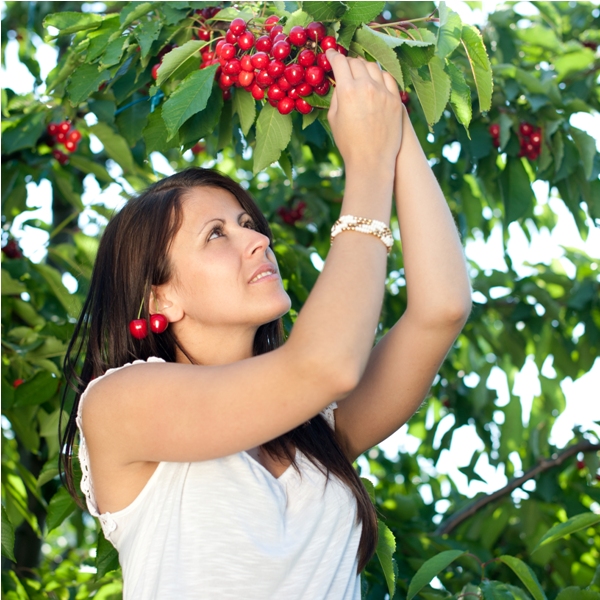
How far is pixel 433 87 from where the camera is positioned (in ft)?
5.27

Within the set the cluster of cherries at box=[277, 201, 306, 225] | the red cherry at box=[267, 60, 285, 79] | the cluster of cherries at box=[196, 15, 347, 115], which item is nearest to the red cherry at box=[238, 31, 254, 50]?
the cluster of cherries at box=[196, 15, 347, 115]

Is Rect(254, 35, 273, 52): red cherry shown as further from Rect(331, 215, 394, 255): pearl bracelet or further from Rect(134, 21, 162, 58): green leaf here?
Rect(331, 215, 394, 255): pearl bracelet

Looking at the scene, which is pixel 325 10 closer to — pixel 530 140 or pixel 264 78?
pixel 264 78

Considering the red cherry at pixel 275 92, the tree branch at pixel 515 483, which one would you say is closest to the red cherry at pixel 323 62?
the red cherry at pixel 275 92

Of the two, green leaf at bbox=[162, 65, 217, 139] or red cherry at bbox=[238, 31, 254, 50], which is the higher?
red cherry at bbox=[238, 31, 254, 50]

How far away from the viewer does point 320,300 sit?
1222mm

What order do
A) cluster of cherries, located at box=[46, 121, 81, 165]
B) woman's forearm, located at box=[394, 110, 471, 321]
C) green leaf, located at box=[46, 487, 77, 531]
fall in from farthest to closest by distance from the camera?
cluster of cherries, located at box=[46, 121, 81, 165] → green leaf, located at box=[46, 487, 77, 531] → woman's forearm, located at box=[394, 110, 471, 321]

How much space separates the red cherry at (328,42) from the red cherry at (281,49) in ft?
0.21

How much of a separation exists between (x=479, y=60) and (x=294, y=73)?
36 centimetres

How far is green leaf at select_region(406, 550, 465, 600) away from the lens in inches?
71.2

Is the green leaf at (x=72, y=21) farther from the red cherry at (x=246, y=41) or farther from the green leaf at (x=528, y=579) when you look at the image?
the green leaf at (x=528, y=579)

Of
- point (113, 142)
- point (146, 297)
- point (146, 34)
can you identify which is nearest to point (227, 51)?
point (146, 34)

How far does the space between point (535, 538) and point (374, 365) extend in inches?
71.1

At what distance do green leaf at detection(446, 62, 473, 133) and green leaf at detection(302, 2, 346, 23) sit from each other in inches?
9.3
